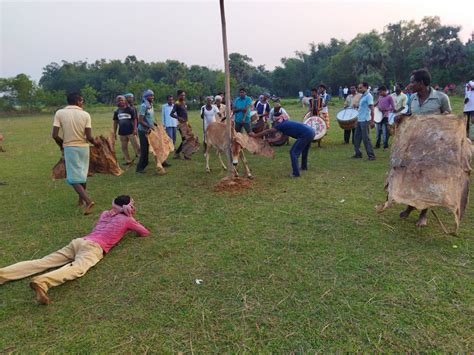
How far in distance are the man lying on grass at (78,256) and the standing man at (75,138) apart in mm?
1641

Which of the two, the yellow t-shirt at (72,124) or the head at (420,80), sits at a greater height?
the head at (420,80)

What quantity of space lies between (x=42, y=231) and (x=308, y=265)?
407 centimetres

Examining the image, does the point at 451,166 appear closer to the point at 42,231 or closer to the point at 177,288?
the point at 177,288

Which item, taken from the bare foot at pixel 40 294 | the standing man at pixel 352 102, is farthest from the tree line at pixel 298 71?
the bare foot at pixel 40 294

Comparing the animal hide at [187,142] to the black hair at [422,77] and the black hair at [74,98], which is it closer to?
the black hair at [74,98]

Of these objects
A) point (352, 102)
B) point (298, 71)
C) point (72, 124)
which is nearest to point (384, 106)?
point (352, 102)

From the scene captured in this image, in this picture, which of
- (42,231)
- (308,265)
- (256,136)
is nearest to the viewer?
(308,265)

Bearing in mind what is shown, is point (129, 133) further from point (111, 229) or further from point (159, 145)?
point (111, 229)

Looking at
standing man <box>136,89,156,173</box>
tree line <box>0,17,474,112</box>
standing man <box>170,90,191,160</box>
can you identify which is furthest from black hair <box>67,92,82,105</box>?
tree line <box>0,17,474,112</box>

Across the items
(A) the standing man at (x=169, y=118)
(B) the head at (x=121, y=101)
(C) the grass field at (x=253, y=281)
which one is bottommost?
(C) the grass field at (x=253, y=281)

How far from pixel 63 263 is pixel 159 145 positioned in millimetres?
5608

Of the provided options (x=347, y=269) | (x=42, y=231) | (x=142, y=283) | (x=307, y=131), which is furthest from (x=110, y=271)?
(x=307, y=131)

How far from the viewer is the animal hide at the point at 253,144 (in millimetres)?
7659

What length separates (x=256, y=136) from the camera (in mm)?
7852
